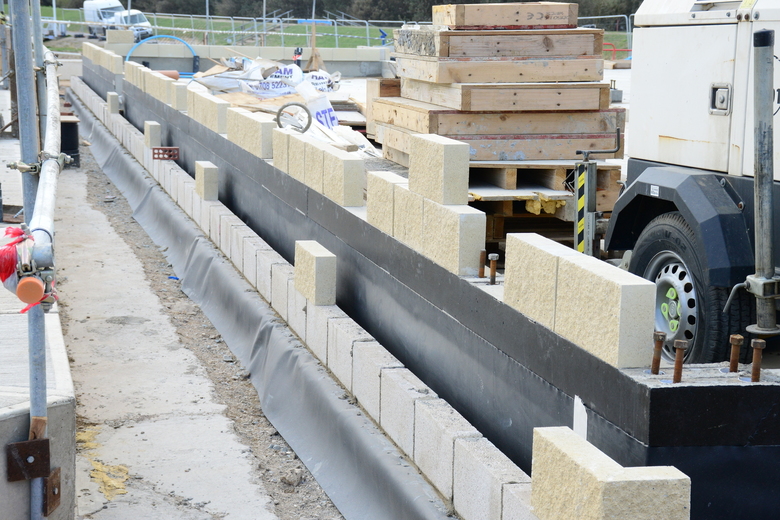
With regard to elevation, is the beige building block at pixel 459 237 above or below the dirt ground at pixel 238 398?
above

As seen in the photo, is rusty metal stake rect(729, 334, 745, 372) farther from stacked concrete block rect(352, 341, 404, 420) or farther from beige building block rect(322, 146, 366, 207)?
beige building block rect(322, 146, 366, 207)

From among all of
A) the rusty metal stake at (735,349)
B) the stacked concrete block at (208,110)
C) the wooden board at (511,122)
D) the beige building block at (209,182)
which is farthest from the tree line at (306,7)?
the rusty metal stake at (735,349)

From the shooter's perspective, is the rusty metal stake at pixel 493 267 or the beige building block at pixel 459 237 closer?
the rusty metal stake at pixel 493 267

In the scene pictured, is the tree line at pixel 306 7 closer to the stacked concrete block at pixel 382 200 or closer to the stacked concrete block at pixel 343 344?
the stacked concrete block at pixel 382 200

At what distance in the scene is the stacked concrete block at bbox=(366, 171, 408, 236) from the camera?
636 centimetres

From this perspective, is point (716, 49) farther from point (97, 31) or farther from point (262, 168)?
point (97, 31)

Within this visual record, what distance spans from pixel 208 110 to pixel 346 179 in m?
5.27

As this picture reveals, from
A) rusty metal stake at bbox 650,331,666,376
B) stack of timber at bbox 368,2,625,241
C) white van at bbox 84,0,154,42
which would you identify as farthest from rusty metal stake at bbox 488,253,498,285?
white van at bbox 84,0,154,42

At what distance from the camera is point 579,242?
7.09 metres

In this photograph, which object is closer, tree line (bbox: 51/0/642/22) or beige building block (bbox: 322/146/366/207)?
beige building block (bbox: 322/146/366/207)

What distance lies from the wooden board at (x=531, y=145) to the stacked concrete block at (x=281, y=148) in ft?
3.71

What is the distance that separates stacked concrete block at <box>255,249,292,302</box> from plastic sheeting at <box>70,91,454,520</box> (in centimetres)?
11

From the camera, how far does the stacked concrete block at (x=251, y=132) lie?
950 cm

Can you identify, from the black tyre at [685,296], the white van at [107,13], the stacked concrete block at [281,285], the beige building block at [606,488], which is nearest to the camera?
the beige building block at [606,488]
